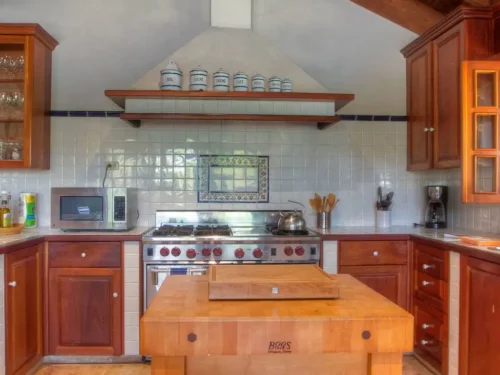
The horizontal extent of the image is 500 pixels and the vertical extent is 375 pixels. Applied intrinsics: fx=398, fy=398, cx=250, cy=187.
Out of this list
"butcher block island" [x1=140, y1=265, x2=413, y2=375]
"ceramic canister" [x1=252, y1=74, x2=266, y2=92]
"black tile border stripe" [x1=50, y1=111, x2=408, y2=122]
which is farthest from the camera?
"black tile border stripe" [x1=50, y1=111, x2=408, y2=122]

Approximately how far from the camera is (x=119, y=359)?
2.68 meters

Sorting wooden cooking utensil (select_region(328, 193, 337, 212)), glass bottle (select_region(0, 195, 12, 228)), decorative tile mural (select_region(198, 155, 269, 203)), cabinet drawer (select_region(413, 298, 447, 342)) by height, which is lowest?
cabinet drawer (select_region(413, 298, 447, 342))

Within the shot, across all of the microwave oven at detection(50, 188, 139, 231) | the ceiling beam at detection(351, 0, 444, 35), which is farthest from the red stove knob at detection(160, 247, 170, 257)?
the ceiling beam at detection(351, 0, 444, 35)

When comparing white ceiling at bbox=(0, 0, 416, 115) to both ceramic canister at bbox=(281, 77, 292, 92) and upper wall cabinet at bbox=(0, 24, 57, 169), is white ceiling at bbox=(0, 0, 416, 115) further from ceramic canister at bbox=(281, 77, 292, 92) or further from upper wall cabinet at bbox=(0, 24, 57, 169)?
ceramic canister at bbox=(281, 77, 292, 92)

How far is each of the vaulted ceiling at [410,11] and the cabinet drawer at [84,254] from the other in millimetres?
2480

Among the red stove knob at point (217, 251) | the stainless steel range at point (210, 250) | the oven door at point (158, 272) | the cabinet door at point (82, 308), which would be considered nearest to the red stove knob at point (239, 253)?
the stainless steel range at point (210, 250)

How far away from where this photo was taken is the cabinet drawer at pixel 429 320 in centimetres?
241

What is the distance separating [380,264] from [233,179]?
1296mm

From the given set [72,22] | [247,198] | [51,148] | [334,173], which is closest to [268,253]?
[247,198]

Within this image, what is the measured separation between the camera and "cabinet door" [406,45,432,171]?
2.90 m

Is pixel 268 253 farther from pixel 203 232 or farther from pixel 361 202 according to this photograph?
pixel 361 202

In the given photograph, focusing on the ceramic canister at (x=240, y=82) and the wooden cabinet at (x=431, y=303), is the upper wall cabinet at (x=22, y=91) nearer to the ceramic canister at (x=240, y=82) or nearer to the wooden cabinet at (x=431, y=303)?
the ceramic canister at (x=240, y=82)

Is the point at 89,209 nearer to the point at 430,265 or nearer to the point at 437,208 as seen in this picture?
the point at 430,265

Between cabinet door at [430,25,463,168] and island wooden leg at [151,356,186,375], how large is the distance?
2.24 meters
